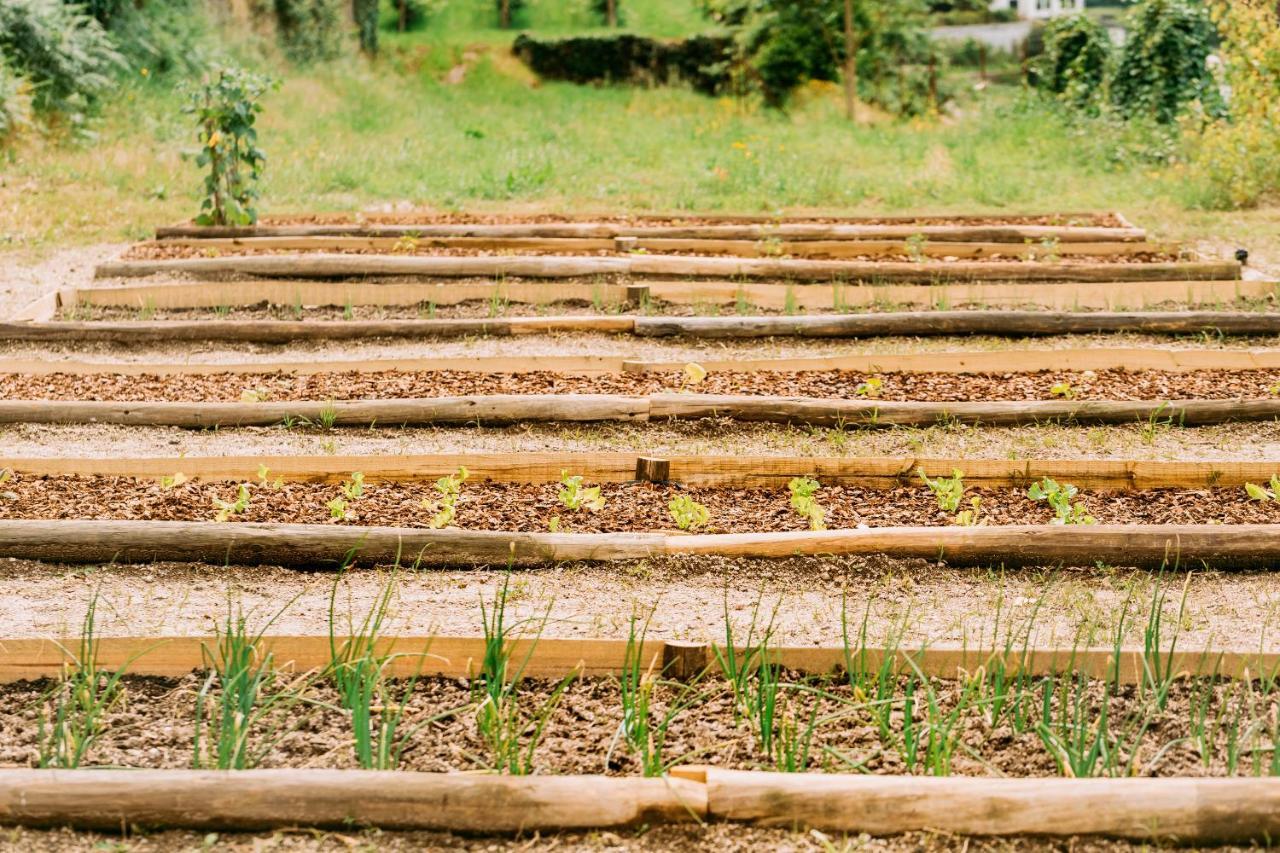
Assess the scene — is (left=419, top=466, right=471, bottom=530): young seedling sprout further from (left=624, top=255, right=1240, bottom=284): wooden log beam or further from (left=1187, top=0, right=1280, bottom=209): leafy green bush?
(left=1187, top=0, right=1280, bottom=209): leafy green bush

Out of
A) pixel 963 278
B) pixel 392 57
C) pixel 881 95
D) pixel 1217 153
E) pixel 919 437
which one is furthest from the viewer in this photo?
pixel 392 57

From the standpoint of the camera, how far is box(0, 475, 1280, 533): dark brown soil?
15.9ft

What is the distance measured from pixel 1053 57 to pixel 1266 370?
1389 centimetres

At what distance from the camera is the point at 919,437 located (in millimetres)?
5852

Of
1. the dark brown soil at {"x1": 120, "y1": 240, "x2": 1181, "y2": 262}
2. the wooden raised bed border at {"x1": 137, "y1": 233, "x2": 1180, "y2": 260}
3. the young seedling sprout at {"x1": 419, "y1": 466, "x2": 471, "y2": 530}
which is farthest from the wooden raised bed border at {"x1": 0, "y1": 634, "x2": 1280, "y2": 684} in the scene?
the wooden raised bed border at {"x1": 137, "y1": 233, "x2": 1180, "y2": 260}

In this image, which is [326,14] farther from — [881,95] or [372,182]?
[372,182]

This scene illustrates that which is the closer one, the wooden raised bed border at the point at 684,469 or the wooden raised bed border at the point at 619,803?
the wooden raised bed border at the point at 619,803

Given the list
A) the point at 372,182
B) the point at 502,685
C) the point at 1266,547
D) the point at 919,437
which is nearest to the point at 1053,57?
the point at 372,182

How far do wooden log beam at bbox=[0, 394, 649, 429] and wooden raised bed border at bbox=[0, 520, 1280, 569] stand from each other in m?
1.59

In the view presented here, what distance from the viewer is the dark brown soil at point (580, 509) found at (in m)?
4.84

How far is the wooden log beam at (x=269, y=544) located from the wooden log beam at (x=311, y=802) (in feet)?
5.35

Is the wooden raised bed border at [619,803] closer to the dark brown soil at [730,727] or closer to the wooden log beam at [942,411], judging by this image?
the dark brown soil at [730,727]

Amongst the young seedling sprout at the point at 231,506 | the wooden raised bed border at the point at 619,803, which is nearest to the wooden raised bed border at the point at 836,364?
the young seedling sprout at the point at 231,506

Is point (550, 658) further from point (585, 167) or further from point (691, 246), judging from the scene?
point (585, 167)
